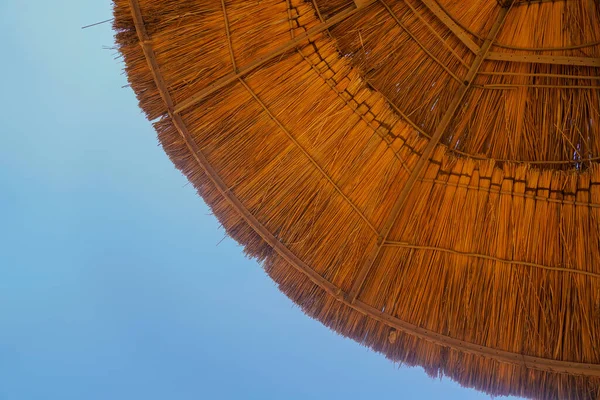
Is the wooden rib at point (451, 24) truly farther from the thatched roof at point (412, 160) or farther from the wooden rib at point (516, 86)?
the wooden rib at point (516, 86)

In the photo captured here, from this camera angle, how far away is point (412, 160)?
3051 mm

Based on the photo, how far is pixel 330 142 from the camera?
9.80ft

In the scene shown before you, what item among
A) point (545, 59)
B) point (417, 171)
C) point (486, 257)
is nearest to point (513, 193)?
point (486, 257)

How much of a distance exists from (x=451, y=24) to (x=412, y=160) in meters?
0.85

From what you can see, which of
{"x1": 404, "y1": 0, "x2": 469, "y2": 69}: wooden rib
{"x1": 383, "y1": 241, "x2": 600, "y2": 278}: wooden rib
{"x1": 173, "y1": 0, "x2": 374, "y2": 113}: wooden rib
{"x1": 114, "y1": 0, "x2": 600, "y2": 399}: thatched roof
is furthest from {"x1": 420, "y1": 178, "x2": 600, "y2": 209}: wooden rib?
{"x1": 173, "y1": 0, "x2": 374, "y2": 113}: wooden rib

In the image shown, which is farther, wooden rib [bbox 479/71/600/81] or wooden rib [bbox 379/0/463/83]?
wooden rib [bbox 379/0/463/83]

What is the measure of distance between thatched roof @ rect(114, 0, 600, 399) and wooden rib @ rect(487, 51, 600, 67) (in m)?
0.01

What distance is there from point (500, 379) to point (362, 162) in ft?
4.96

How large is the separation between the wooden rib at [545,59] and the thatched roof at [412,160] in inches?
0.6

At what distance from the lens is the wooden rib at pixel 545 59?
2877mm

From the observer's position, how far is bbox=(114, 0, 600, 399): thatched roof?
2.83 m

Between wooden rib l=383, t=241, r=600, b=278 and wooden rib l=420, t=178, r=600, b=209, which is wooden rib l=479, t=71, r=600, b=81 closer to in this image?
wooden rib l=420, t=178, r=600, b=209

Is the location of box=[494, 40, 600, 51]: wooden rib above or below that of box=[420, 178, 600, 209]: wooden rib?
above

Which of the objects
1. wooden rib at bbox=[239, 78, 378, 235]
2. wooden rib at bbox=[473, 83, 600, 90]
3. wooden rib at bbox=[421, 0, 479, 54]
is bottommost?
wooden rib at bbox=[239, 78, 378, 235]
